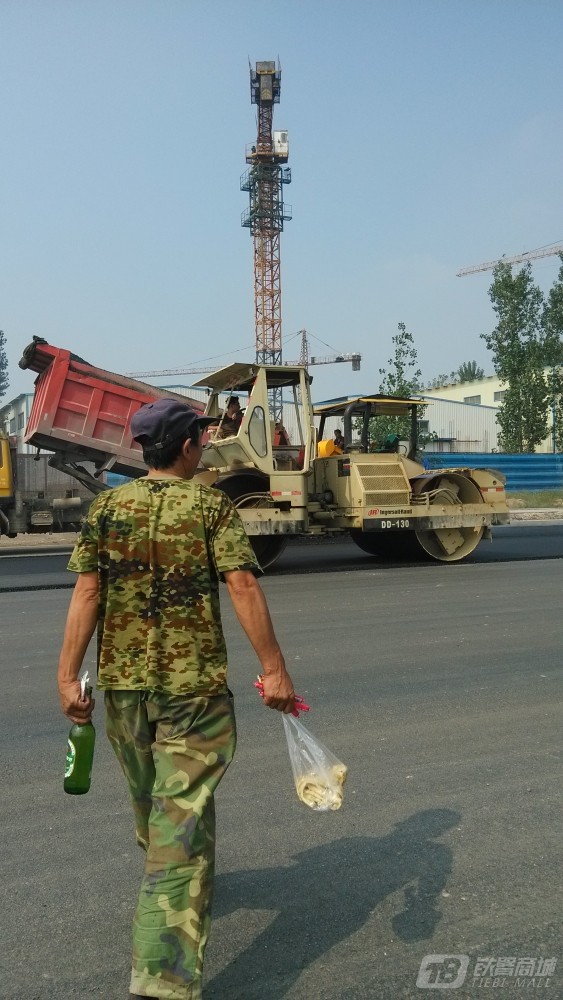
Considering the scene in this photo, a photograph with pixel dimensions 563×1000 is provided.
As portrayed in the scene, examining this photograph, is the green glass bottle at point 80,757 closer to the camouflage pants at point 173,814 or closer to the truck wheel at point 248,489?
the camouflage pants at point 173,814

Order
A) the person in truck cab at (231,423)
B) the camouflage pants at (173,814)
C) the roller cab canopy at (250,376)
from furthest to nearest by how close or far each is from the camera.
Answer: the person in truck cab at (231,423) < the roller cab canopy at (250,376) < the camouflage pants at (173,814)

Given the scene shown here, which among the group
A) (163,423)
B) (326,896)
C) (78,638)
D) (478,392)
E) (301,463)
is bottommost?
(326,896)

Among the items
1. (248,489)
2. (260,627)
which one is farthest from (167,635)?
(248,489)

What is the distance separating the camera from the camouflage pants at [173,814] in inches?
96.8

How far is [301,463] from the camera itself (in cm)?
1320

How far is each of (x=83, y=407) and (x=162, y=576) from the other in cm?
1316

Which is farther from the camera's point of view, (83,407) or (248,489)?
(83,407)

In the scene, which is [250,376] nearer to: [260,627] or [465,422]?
[260,627]

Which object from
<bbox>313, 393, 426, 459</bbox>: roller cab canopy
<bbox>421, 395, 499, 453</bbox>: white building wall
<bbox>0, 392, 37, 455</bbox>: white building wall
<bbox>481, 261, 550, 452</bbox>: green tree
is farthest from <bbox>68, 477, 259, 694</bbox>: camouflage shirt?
<bbox>421, 395, 499, 453</bbox>: white building wall

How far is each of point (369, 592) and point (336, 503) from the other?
2757 millimetres

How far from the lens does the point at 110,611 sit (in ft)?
9.02

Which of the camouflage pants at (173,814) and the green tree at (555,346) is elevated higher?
the green tree at (555,346)

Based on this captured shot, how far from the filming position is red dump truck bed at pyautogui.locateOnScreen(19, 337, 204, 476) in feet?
49.9

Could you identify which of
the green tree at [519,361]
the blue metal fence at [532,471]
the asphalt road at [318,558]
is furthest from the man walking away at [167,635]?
the green tree at [519,361]
